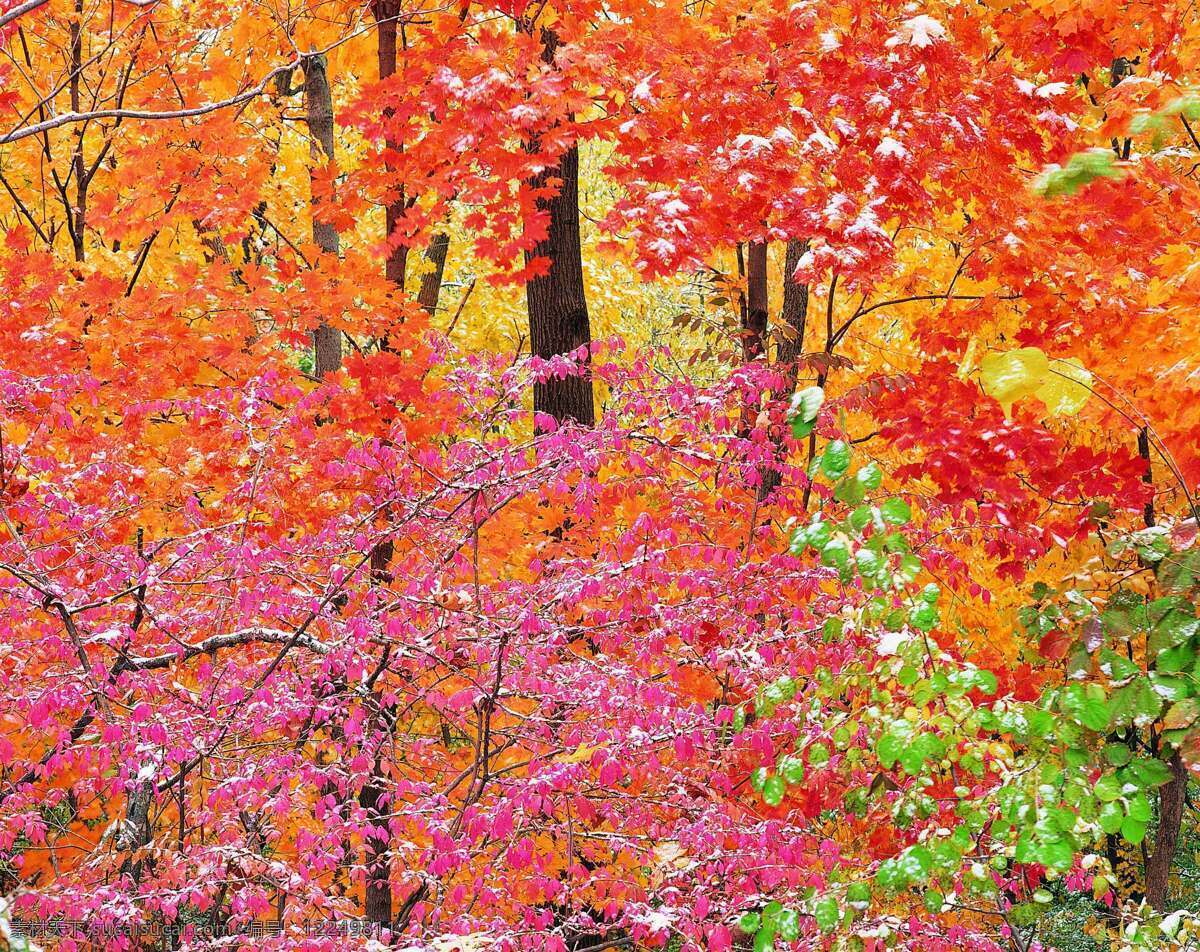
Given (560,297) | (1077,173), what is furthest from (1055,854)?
(560,297)

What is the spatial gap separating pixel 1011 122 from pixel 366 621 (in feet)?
15.5

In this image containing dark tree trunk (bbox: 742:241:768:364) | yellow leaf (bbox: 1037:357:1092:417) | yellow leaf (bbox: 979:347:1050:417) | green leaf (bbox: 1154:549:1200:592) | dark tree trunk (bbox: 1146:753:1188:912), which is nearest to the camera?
yellow leaf (bbox: 979:347:1050:417)

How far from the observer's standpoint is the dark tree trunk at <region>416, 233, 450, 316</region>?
12.8 metres

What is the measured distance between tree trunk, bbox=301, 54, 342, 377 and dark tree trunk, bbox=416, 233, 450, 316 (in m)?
2.41

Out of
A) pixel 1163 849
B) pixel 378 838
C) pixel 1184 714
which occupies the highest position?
pixel 1184 714

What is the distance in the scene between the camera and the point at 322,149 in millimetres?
9680

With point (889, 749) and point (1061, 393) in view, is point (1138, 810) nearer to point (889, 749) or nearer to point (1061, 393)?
point (889, 749)

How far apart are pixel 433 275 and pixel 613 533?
629cm

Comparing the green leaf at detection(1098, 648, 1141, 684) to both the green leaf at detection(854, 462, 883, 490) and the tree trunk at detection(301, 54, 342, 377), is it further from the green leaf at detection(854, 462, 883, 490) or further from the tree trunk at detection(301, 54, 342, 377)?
the tree trunk at detection(301, 54, 342, 377)

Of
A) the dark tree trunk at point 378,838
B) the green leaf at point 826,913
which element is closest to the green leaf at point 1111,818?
the green leaf at point 826,913

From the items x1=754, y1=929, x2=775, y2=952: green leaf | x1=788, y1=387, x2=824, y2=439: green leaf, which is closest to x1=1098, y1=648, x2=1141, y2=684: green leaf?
x1=788, y1=387, x2=824, y2=439: green leaf

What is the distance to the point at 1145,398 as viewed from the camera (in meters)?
6.71

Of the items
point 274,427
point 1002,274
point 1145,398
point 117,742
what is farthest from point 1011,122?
point 117,742

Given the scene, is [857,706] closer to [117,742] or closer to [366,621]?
[366,621]
